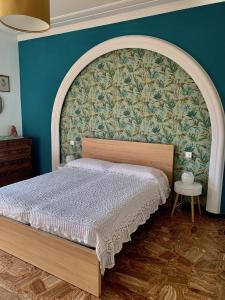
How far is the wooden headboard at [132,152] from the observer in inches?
134

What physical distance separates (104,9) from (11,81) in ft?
7.31

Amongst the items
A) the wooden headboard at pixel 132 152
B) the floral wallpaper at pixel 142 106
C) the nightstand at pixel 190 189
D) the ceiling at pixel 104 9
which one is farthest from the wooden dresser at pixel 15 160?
the nightstand at pixel 190 189

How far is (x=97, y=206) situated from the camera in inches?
88.4

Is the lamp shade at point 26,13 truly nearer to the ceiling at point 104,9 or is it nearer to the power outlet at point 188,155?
the ceiling at point 104,9

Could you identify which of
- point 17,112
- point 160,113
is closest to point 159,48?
point 160,113

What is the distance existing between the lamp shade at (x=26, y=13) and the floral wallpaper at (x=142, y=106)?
177cm

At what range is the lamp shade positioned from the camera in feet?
5.52

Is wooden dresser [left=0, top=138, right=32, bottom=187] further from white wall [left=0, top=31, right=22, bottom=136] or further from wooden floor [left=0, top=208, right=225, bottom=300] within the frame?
wooden floor [left=0, top=208, right=225, bottom=300]

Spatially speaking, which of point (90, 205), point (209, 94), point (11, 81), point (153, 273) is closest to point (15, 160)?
point (11, 81)

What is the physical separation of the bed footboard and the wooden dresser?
1.86 meters

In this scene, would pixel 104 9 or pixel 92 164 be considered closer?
pixel 104 9

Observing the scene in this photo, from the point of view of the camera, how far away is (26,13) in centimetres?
170

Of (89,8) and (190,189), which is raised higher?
(89,8)

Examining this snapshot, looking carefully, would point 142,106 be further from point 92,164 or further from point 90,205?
point 90,205
